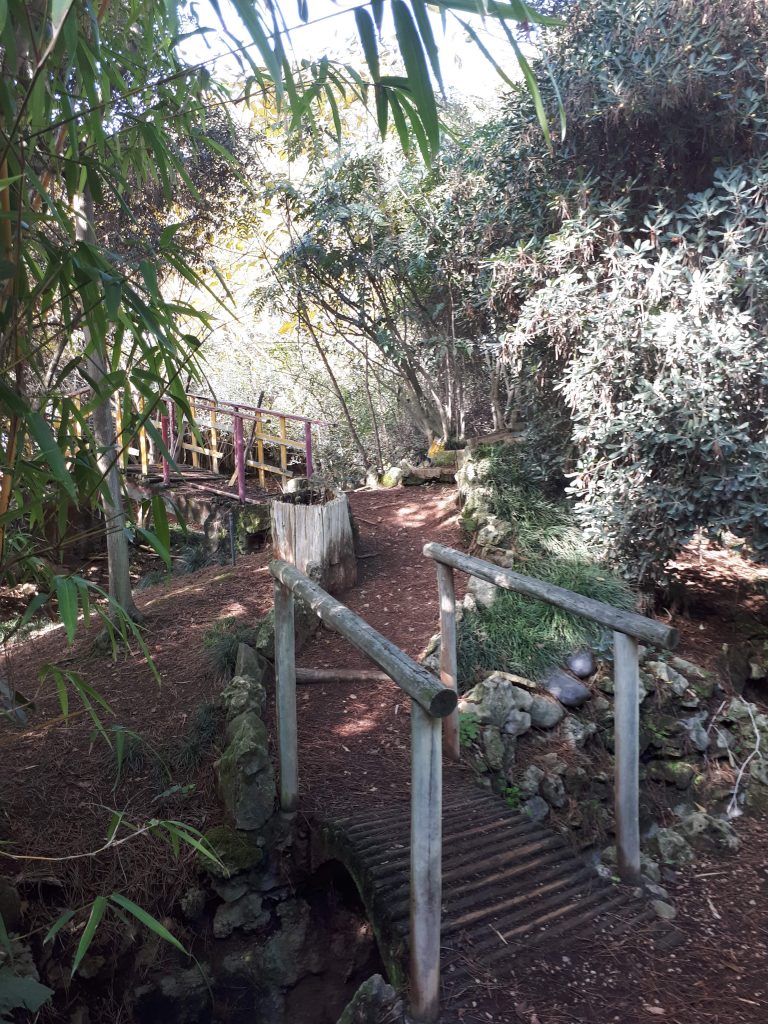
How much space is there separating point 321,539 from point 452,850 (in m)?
2.94

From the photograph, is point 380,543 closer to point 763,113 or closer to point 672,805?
point 672,805

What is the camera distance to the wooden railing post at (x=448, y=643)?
347 cm

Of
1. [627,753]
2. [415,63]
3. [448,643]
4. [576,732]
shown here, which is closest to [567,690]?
[576,732]

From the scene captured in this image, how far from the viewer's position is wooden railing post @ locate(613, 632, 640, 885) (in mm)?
2588

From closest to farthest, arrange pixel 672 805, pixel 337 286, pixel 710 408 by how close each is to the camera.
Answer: pixel 672 805
pixel 710 408
pixel 337 286

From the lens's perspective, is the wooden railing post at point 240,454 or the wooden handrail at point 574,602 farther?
the wooden railing post at point 240,454

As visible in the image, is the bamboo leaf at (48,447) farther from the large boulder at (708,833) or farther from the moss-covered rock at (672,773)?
the moss-covered rock at (672,773)

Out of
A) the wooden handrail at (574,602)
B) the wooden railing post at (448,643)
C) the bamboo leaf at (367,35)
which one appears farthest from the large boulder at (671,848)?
the bamboo leaf at (367,35)

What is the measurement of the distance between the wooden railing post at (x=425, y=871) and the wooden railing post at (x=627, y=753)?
849 millimetres

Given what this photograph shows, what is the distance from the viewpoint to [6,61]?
173 centimetres

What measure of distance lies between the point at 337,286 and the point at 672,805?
270 inches

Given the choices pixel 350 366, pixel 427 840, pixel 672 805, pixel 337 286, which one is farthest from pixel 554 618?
pixel 350 366

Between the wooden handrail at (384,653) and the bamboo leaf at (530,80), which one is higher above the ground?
the bamboo leaf at (530,80)

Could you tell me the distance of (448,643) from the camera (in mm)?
3531
